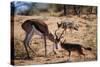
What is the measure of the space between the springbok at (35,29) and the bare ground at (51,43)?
4 cm

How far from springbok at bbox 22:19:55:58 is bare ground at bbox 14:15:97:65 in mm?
40

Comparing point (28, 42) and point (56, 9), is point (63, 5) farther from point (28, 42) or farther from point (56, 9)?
point (28, 42)

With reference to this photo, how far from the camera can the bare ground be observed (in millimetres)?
2283

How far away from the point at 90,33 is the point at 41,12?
30.3 inches

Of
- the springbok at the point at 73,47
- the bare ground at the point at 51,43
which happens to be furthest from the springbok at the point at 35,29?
the springbok at the point at 73,47

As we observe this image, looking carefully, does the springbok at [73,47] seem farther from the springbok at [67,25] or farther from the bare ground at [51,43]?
the springbok at [67,25]

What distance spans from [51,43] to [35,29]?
0.91 feet

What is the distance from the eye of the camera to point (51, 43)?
2422 millimetres

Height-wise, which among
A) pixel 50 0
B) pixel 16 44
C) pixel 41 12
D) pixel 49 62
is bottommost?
pixel 49 62

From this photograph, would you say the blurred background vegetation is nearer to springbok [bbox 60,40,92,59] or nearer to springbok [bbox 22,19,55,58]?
springbok [bbox 22,19,55,58]

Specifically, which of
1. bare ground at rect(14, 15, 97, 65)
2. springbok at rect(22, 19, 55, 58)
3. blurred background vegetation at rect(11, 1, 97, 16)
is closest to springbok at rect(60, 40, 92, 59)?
bare ground at rect(14, 15, 97, 65)

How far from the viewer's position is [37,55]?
2.36 meters

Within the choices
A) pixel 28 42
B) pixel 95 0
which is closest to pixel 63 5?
pixel 95 0

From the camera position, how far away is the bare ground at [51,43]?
2.28 m
